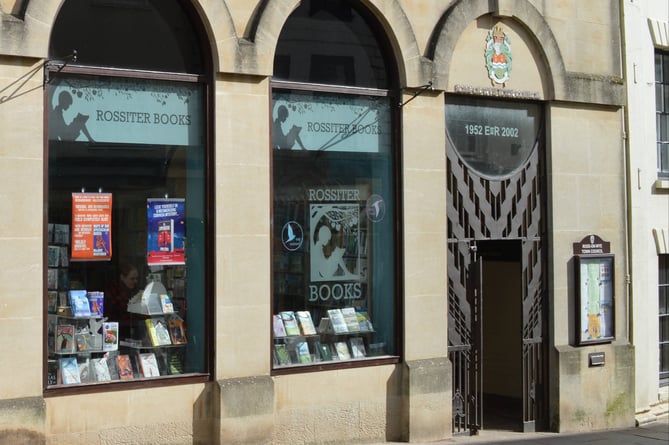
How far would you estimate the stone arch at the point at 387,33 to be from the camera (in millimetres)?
10766

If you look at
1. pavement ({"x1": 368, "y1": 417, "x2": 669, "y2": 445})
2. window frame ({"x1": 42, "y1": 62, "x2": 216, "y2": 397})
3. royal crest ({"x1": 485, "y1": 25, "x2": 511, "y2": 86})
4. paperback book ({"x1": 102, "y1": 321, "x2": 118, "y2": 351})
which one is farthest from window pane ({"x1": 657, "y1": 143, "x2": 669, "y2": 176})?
paperback book ({"x1": 102, "y1": 321, "x2": 118, "y2": 351})

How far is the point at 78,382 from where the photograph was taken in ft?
31.8

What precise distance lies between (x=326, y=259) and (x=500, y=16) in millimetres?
4073

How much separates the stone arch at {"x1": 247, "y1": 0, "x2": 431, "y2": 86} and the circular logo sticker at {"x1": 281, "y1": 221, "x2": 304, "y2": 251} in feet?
5.77

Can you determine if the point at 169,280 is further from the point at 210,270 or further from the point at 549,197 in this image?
the point at 549,197

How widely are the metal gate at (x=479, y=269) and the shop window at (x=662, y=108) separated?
2833 mm

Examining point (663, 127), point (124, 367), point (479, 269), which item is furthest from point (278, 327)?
point (663, 127)

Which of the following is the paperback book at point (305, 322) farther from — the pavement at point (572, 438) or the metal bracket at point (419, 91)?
the metal bracket at point (419, 91)

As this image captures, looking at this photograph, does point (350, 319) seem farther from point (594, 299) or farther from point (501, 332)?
point (594, 299)

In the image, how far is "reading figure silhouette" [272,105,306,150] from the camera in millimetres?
Result: 11116

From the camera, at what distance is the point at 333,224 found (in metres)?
11.6

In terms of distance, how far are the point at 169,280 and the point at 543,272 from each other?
5.43 metres

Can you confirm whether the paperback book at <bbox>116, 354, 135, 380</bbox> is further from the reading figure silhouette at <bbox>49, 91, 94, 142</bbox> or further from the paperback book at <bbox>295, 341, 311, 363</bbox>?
the reading figure silhouette at <bbox>49, 91, 94, 142</bbox>

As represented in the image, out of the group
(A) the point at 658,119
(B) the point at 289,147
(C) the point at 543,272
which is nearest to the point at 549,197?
(C) the point at 543,272
